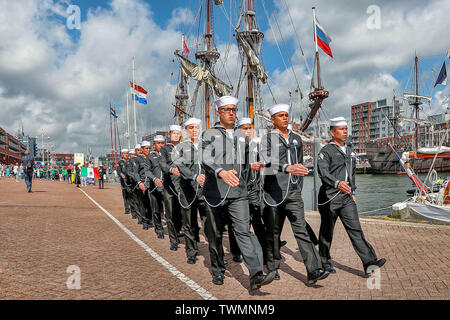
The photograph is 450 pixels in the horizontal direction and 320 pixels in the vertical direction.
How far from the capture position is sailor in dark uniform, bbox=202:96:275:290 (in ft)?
13.6

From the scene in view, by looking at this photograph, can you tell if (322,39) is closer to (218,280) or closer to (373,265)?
(373,265)

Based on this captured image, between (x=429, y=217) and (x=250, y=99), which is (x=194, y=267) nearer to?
(x=429, y=217)

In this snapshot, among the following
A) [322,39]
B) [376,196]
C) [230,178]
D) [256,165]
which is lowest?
[376,196]

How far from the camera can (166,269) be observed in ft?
17.3

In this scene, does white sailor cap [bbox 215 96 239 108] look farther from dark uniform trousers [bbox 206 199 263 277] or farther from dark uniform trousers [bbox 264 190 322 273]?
dark uniform trousers [bbox 264 190 322 273]

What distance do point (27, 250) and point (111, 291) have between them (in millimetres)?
2916

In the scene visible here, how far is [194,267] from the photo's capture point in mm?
5457

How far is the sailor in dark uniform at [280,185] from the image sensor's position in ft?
15.0

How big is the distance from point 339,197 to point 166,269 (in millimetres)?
2781

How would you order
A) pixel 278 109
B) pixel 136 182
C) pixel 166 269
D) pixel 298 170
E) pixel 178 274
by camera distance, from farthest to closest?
pixel 136 182 → pixel 166 269 → pixel 178 274 → pixel 278 109 → pixel 298 170

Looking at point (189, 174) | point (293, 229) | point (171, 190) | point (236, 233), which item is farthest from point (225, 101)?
point (171, 190)

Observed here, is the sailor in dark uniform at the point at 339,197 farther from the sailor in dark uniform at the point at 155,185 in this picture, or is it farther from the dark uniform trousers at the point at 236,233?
the sailor in dark uniform at the point at 155,185

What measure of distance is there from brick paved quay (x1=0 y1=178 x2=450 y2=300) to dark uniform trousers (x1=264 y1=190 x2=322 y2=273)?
13.4 inches
